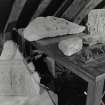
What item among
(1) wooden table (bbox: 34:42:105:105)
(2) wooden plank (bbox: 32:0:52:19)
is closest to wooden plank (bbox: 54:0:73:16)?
(2) wooden plank (bbox: 32:0:52:19)

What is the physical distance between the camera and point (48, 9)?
2461 millimetres

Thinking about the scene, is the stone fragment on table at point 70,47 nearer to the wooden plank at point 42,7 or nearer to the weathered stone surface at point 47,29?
the weathered stone surface at point 47,29

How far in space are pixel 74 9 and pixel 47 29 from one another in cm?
83

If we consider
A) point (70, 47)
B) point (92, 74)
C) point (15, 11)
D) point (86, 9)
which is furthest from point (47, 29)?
point (86, 9)

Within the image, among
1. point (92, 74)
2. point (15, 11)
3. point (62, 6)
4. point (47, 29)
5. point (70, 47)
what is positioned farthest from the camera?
point (62, 6)

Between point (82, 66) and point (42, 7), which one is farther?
point (42, 7)

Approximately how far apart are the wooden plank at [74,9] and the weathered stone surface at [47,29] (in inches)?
22.0

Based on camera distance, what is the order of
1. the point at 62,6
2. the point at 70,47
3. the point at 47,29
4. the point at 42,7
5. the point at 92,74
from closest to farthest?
the point at 92,74, the point at 70,47, the point at 47,29, the point at 42,7, the point at 62,6

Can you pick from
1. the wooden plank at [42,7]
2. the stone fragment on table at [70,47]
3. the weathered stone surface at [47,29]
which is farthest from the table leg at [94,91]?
the wooden plank at [42,7]

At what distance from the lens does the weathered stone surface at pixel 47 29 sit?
1.65 m

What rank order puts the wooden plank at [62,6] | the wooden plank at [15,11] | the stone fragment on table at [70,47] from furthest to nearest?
the wooden plank at [62,6], the wooden plank at [15,11], the stone fragment on table at [70,47]

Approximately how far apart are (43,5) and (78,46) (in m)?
1.11

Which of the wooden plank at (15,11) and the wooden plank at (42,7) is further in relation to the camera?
the wooden plank at (42,7)

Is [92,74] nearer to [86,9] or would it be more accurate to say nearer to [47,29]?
[47,29]
